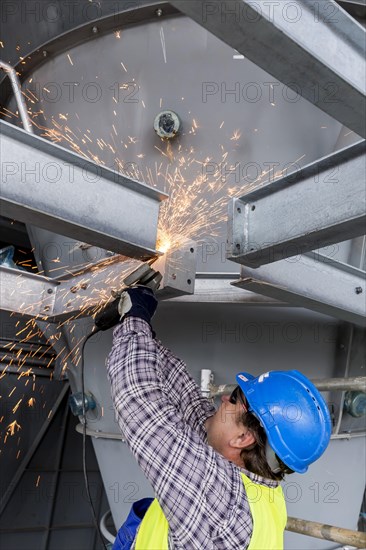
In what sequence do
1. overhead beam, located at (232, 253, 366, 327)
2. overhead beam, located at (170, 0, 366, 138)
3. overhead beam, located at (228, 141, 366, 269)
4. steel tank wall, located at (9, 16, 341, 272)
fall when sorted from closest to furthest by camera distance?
overhead beam, located at (170, 0, 366, 138)
overhead beam, located at (228, 141, 366, 269)
overhead beam, located at (232, 253, 366, 327)
steel tank wall, located at (9, 16, 341, 272)

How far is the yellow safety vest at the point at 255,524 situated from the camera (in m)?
1.59

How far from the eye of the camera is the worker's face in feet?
5.93

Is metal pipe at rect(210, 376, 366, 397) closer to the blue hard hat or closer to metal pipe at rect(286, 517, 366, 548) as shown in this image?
the blue hard hat

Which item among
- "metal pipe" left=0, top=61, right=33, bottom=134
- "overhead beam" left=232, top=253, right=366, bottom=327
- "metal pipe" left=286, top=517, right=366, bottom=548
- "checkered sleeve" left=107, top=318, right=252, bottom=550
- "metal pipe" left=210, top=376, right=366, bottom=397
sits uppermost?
"metal pipe" left=0, top=61, right=33, bottom=134

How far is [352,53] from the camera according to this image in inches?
44.0

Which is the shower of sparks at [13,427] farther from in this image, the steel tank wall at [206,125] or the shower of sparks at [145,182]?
the steel tank wall at [206,125]

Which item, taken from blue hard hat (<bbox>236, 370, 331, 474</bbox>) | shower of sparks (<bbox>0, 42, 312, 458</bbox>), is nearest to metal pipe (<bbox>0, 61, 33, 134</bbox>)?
shower of sparks (<bbox>0, 42, 312, 458</bbox>)

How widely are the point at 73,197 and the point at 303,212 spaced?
63 cm

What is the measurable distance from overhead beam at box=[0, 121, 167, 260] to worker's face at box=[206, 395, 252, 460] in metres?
0.58

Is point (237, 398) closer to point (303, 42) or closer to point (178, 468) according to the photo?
point (178, 468)

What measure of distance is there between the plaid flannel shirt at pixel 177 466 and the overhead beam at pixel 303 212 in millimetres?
462

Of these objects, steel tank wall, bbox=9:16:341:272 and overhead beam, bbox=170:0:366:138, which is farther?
steel tank wall, bbox=9:16:341:272

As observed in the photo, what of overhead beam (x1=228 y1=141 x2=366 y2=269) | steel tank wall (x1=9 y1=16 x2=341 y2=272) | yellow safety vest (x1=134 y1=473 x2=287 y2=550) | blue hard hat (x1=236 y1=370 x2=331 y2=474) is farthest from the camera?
steel tank wall (x1=9 y1=16 x2=341 y2=272)

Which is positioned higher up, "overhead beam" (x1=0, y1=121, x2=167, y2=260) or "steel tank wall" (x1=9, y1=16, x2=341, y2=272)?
"steel tank wall" (x1=9, y1=16, x2=341, y2=272)
